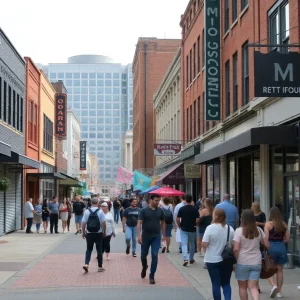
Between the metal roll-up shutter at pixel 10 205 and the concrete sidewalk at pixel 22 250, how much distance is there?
555mm

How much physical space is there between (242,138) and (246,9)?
643cm

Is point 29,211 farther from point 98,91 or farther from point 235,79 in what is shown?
point 98,91

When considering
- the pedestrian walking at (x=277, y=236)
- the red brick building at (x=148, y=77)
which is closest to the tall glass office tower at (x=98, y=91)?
the red brick building at (x=148, y=77)

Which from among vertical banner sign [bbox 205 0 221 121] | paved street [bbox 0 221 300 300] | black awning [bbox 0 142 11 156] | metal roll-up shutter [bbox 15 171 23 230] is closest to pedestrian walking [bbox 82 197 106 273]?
paved street [bbox 0 221 300 300]

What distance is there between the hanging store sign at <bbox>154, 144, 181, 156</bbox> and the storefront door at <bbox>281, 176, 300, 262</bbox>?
59.5ft

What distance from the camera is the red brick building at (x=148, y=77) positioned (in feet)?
229

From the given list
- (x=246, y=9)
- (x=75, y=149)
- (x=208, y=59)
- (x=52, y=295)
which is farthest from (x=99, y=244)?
(x=75, y=149)

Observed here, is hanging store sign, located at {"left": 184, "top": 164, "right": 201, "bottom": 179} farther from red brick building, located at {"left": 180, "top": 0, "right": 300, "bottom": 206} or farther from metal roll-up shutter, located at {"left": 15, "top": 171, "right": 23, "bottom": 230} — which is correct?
metal roll-up shutter, located at {"left": 15, "top": 171, "right": 23, "bottom": 230}

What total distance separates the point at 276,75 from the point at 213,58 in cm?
1110

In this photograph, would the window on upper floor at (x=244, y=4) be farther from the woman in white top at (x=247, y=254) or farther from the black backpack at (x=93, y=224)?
the woman in white top at (x=247, y=254)

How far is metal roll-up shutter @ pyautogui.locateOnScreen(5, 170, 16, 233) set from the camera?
87.7 ft

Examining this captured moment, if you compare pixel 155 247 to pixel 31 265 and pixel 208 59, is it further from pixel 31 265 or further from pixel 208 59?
pixel 208 59

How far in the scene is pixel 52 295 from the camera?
34.9 ft

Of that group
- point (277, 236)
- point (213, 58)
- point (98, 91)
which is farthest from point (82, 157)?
point (98, 91)
